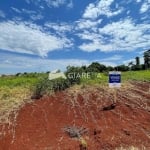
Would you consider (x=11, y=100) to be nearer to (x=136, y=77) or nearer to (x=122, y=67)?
(x=136, y=77)

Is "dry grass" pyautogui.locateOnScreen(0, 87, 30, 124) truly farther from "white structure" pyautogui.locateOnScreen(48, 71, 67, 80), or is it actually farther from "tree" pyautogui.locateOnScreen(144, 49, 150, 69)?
"tree" pyautogui.locateOnScreen(144, 49, 150, 69)

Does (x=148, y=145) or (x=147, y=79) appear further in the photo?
(x=147, y=79)

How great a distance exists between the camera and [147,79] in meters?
16.1

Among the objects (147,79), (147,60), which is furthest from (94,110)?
(147,60)

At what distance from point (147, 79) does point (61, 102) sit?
23.2 feet

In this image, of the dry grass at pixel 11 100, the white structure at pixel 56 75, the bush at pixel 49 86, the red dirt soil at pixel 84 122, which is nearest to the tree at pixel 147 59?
the white structure at pixel 56 75

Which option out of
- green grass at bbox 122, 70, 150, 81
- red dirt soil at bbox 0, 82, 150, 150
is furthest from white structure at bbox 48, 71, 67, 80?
green grass at bbox 122, 70, 150, 81

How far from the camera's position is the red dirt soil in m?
7.42

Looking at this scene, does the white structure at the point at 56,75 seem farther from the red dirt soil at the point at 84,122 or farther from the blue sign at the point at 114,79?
the blue sign at the point at 114,79

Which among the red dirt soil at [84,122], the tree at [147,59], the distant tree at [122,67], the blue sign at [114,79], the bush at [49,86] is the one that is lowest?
the red dirt soil at [84,122]

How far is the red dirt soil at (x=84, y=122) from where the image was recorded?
7422mm

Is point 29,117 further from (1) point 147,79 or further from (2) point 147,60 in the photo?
(2) point 147,60

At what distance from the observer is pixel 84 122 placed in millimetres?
8805

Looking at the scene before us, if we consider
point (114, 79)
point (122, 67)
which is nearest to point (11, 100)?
point (114, 79)
